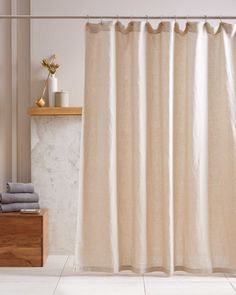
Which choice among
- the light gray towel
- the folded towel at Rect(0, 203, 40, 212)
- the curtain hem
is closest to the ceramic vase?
the light gray towel

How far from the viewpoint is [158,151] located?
3.69 meters

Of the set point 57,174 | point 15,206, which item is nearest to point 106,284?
point 15,206

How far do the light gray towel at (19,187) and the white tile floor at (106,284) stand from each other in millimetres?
675

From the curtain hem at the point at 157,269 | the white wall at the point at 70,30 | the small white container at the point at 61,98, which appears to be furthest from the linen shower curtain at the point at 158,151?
the white wall at the point at 70,30

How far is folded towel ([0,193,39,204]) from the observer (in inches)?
172

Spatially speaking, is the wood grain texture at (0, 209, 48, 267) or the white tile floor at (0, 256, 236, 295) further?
the wood grain texture at (0, 209, 48, 267)

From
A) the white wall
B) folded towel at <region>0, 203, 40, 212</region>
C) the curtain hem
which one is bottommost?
the curtain hem

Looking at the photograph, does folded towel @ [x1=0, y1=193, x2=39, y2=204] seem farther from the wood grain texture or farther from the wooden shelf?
the wooden shelf

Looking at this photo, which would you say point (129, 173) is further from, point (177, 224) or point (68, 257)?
point (68, 257)

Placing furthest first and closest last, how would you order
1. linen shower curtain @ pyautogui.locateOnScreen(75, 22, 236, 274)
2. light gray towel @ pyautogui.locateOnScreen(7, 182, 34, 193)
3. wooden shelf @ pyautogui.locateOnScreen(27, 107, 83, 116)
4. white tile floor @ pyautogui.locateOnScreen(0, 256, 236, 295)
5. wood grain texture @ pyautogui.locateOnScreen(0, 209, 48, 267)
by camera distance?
1. wooden shelf @ pyautogui.locateOnScreen(27, 107, 83, 116)
2. light gray towel @ pyautogui.locateOnScreen(7, 182, 34, 193)
3. wood grain texture @ pyautogui.locateOnScreen(0, 209, 48, 267)
4. linen shower curtain @ pyautogui.locateOnScreen(75, 22, 236, 274)
5. white tile floor @ pyautogui.locateOnScreen(0, 256, 236, 295)

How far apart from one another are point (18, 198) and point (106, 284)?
1146 millimetres

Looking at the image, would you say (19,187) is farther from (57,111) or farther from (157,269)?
(157,269)

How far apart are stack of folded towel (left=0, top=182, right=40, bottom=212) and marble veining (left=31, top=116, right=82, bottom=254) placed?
0.76 ft

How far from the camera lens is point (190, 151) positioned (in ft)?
12.0
